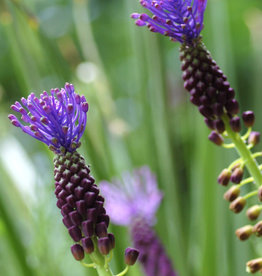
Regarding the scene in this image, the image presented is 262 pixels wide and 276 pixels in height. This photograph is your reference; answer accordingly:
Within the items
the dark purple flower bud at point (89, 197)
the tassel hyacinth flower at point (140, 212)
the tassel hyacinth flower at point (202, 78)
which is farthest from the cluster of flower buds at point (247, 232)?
the tassel hyacinth flower at point (140, 212)

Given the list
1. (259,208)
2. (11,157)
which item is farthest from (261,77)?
(259,208)

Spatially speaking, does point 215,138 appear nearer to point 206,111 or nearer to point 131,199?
point 206,111

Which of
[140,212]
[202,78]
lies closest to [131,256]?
[202,78]

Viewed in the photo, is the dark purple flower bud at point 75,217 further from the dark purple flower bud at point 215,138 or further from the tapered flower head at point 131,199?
the tapered flower head at point 131,199

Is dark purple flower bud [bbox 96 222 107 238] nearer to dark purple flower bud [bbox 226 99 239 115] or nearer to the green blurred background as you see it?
dark purple flower bud [bbox 226 99 239 115]

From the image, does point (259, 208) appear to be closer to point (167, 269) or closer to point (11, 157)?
point (167, 269)

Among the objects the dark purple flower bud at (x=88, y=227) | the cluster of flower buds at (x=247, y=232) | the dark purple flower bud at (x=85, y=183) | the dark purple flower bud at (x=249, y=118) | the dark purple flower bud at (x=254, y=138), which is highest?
the dark purple flower bud at (x=249, y=118)

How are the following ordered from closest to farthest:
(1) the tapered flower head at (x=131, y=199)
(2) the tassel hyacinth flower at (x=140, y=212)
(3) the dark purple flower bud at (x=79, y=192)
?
(3) the dark purple flower bud at (x=79, y=192) < (2) the tassel hyacinth flower at (x=140, y=212) < (1) the tapered flower head at (x=131, y=199)
